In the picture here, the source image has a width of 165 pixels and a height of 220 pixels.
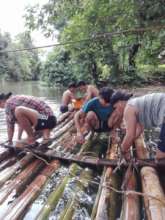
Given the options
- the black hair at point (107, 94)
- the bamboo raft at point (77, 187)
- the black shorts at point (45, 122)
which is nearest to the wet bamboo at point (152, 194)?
the bamboo raft at point (77, 187)

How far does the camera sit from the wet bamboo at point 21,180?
3.72 metres

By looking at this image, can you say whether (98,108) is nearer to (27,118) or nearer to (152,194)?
(27,118)

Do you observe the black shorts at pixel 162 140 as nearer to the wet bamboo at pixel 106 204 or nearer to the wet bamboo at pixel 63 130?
the wet bamboo at pixel 106 204

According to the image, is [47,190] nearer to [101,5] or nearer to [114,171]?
[114,171]

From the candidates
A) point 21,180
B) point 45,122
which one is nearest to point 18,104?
point 45,122

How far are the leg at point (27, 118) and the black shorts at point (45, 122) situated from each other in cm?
8

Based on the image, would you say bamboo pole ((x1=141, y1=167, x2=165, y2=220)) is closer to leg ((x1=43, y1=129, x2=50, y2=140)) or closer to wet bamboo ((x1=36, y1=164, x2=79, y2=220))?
wet bamboo ((x1=36, y1=164, x2=79, y2=220))

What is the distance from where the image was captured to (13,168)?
4473 millimetres

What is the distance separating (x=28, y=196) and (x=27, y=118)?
1836 mm

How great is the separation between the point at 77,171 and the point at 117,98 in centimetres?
107

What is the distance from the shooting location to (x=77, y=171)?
14.5 feet

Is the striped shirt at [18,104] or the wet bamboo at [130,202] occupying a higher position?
the striped shirt at [18,104]

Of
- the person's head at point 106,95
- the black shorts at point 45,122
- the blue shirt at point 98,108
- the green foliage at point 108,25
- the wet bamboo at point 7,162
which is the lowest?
the wet bamboo at point 7,162

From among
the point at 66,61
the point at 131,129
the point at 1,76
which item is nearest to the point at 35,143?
the point at 131,129
